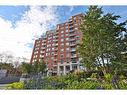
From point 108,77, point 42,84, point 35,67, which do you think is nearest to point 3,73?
point 35,67

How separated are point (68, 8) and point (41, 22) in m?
0.77

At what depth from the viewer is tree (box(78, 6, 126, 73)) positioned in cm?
401

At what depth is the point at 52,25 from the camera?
487cm

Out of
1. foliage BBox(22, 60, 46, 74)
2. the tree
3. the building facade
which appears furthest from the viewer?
foliage BBox(22, 60, 46, 74)

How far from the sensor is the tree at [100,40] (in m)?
4.01

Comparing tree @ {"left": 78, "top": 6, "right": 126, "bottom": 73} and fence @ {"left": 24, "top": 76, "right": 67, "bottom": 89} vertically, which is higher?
tree @ {"left": 78, "top": 6, "right": 126, "bottom": 73}

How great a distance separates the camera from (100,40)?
4020 mm

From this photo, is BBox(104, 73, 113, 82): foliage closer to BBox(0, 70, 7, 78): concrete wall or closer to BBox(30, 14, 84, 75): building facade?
BBox(30, 14, 84, 75): building facade

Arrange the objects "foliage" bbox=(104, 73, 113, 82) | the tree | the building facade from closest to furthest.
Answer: the tree → "foliage" bbox=(104, 73, 113, 82) → the building facade

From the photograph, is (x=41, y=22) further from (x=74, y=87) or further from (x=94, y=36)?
(x=74, y=87)

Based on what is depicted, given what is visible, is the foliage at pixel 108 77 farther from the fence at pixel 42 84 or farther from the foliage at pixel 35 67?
the foliage at pixel 35 67

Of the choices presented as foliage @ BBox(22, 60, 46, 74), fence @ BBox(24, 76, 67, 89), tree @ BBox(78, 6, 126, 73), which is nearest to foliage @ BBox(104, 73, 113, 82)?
tree @ BBox(78, 6, 126, 73)
